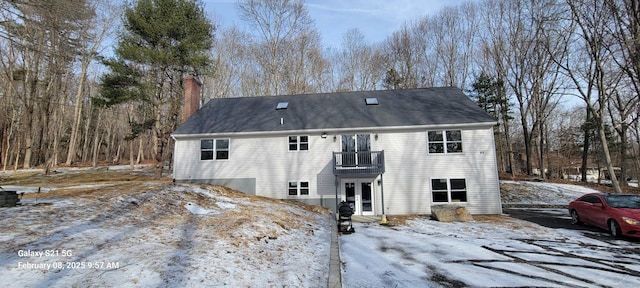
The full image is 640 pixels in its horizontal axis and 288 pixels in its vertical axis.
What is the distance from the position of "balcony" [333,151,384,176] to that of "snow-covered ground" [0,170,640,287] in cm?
354

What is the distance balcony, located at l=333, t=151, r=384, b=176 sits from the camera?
13266mm

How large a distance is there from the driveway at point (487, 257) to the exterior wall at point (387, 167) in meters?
3.26

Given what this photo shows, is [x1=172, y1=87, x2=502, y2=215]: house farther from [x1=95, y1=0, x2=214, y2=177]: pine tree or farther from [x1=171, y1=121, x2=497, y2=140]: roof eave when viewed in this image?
[x1=95, y1=0, x2=214, y2=177]: pine tree


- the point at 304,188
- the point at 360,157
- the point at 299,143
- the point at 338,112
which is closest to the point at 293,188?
the point at 304,188

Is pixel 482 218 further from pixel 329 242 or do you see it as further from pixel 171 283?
pixel 171 283

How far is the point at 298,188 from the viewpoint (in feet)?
47.6

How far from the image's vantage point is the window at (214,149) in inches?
596

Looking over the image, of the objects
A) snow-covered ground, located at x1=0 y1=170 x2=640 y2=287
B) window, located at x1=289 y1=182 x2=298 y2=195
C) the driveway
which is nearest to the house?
window, located at x1=289 y1=182 x2=298 y2=195

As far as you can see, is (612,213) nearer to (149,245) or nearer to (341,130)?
(341,130)

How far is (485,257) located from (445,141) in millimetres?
8299

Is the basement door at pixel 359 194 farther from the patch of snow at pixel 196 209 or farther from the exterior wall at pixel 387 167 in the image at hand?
the patch of snow at pixel 196 209

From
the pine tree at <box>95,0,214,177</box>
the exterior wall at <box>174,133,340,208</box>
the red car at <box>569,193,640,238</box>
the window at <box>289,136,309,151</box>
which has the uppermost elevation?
the pine tree at <box>95,0,214,177</box>

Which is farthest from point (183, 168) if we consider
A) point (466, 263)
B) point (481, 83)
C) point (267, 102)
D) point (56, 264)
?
point (481, 83)

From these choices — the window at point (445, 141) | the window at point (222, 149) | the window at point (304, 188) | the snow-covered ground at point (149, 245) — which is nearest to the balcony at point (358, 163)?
the window at point (304, 188)
